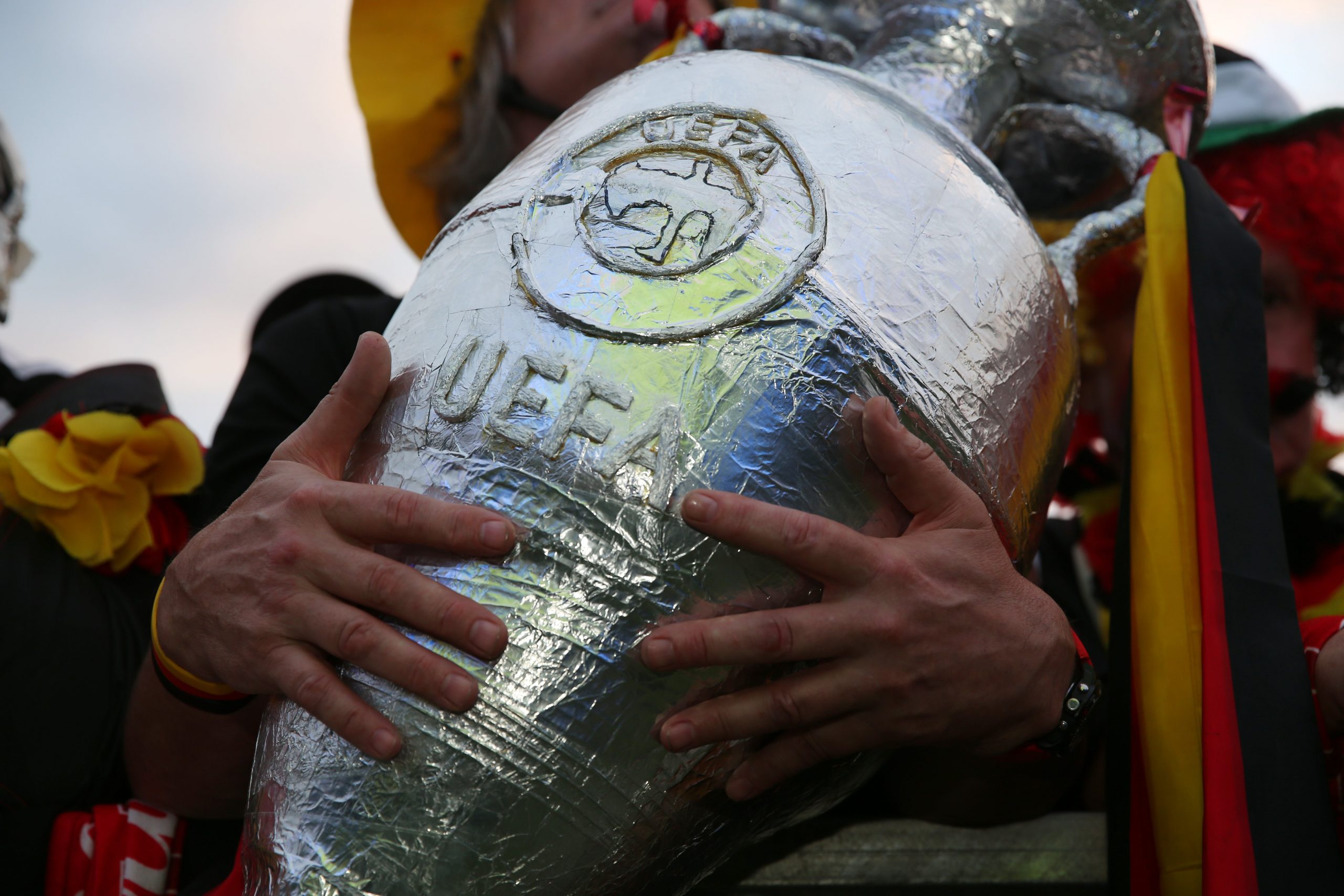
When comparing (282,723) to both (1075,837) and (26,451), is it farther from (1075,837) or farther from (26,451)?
(1075,837)

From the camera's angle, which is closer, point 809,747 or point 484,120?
point 809,747

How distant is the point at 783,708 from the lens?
2.13ft

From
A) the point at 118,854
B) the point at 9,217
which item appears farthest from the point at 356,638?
the point at 9,217

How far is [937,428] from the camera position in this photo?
0.71 metres

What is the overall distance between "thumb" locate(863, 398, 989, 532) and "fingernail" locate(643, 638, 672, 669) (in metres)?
0.18

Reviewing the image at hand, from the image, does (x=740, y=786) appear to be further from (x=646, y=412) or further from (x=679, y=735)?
(x=646, y=412)

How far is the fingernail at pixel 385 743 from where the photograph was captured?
604 mm

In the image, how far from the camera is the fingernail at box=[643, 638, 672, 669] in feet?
1.99

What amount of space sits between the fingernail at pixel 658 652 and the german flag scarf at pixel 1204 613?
1.51 feet

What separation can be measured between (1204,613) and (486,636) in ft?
1.91

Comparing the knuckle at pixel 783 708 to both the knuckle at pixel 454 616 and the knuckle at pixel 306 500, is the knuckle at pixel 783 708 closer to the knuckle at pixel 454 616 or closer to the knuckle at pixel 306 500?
the knuckle at pixel 454 616

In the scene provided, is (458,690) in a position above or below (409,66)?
below

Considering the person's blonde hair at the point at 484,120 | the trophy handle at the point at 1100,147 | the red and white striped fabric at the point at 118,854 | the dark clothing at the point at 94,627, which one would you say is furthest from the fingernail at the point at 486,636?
the person's blonde hair at the point at 484,120

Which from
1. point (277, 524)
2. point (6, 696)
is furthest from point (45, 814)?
point (277, 524)
